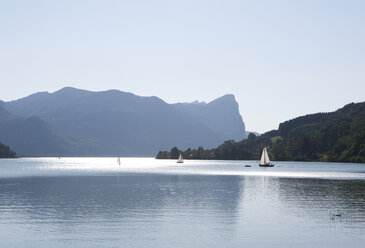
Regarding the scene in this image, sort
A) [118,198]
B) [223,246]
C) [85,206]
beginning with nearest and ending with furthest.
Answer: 1. [223,246]
2. [85,206]
3. [118,198]

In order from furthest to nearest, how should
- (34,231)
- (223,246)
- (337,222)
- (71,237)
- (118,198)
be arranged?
1. (118,198)
2. (337,222)
3. (34,231)
4. (71,237)
5. (223,246)

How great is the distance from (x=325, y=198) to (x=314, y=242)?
54.2 meters

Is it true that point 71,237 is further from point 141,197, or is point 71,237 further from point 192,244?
point 141,197

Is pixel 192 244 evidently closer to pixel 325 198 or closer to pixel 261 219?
pixel 261 219

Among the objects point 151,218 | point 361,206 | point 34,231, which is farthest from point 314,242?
point 361,206

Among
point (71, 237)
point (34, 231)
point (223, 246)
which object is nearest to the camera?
point (223, 246)

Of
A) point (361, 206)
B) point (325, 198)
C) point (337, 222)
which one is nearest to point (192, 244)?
point (337, 222)

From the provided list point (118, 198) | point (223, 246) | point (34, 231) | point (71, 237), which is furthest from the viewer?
point (118, 198)

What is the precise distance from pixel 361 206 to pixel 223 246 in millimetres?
47580

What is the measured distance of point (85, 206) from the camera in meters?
89.7

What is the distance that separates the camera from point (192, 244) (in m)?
54.3

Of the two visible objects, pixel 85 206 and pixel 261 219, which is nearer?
pixel 261 219

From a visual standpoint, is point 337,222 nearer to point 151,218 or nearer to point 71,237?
point 151,218

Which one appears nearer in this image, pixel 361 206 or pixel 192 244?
pixel 192 244
